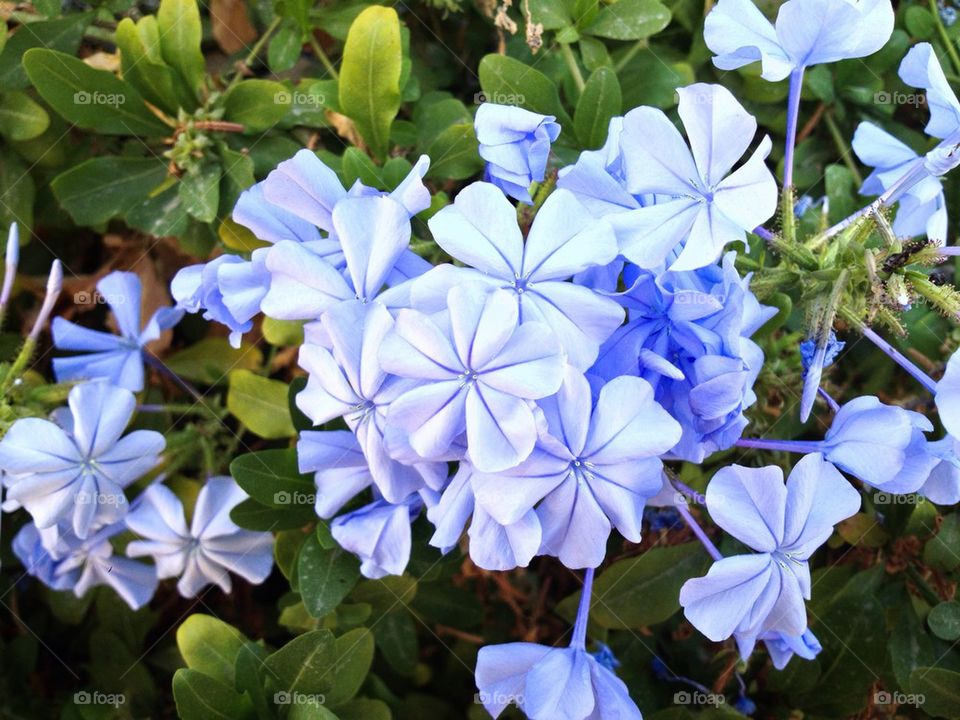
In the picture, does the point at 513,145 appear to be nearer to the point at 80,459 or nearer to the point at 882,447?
the point at 882,447

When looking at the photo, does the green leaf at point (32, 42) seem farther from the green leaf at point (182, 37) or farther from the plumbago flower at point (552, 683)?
the plumbago flower at point (552, 683)

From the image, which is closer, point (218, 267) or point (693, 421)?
point (693, 421)

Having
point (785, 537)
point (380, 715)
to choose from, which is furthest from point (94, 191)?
point (785, 537)

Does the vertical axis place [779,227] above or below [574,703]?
above

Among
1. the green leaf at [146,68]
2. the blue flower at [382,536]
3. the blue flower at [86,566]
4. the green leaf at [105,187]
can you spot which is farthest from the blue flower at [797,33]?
the blue flower at [86,566]

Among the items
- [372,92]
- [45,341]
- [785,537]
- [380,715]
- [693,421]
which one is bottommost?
[380,715]

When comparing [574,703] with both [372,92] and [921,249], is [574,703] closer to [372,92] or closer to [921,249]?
[921,249]
